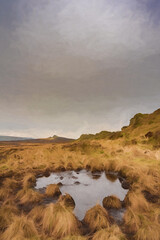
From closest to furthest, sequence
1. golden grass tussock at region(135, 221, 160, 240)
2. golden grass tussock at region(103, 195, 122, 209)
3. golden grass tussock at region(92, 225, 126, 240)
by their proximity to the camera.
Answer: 1. golden grass tussock at region(92, 225, 126, 240)
2. golden grass tussock at region(135, 221, 160, 240)
3. golden grass tussock at region(103, 195, 122, 209)

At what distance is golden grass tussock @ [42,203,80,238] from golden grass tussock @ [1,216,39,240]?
4.00 ft

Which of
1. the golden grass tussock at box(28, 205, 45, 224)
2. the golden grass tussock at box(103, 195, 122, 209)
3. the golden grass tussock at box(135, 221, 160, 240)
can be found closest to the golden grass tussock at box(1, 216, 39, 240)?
the golden grass tussock at box(28, 205, 45, 224)

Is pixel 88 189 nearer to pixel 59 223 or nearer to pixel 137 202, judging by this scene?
pixel 137 202

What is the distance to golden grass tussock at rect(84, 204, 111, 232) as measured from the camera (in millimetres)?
10203

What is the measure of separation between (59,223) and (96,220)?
8.00 ft

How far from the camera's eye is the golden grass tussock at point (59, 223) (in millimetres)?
9580

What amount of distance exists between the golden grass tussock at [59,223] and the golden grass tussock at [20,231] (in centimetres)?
122

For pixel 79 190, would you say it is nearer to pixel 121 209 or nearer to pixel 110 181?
pixel 110 181

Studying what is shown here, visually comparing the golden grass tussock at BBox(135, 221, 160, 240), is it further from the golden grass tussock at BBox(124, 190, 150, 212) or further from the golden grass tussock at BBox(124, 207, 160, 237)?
the golden grass tussock at BBox(124, 190, 150, 212)

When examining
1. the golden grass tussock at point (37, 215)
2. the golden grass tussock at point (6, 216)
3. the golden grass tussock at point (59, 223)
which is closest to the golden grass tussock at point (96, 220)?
the golden grass tussock at point (59, 223)

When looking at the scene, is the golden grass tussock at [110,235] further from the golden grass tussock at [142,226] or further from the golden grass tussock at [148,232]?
the golden grass tussock at [142,226]

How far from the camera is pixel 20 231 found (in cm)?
851

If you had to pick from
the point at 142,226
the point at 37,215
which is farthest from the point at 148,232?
→ the point at 37,215

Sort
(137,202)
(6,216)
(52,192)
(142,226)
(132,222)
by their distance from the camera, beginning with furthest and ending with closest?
(52,192) → (137,202) → (6,216) → (132,222) → (142,226)
